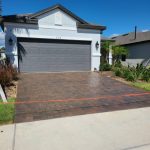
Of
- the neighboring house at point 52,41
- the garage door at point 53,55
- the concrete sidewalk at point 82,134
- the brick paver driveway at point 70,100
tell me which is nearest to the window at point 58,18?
the neighboring house at point 52,41

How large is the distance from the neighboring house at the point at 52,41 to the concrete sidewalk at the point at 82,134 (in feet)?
33.3

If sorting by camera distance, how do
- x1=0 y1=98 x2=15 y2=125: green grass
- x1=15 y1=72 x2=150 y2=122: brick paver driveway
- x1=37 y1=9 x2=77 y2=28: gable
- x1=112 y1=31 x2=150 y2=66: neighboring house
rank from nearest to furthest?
x1=0 y1=98 x2=15 y2=125: green grass
x1=15 y1=72 x2=150 y2=122: brick paver driveway
x1=37 y1=9 x2=77 y2=28: gable
x1=112 y1=31 x2=150 y2=66: neighboring house

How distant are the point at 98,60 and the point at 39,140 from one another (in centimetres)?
1315

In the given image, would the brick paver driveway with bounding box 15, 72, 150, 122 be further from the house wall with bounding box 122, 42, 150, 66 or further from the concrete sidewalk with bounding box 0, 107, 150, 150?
the house wall with bounding box 122, 42, 150, 66

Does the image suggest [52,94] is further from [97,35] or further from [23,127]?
[97,35]

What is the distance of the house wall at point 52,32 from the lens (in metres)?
14.6

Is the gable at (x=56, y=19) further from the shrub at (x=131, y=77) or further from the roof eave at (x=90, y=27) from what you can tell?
the shrub at (x=131, y=77)

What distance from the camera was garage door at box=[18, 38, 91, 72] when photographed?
49.7 ft

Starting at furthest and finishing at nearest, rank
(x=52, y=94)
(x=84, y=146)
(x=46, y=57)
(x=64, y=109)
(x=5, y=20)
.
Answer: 1. (x=46, y=57)
2. (x=5, y=20)
3. (x=52, y=94)
4. (x=64, y=109)
5. (x=84, y=146)

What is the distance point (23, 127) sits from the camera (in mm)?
5121

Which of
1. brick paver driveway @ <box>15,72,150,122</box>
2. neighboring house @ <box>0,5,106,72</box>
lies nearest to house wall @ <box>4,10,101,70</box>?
neighboring house @ <box>0,5,106,72</box>

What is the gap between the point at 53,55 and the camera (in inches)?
620

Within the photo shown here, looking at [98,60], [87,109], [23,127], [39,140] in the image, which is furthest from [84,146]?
[98,60]

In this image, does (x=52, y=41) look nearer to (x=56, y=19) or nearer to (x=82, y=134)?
(x=56, y=19)
